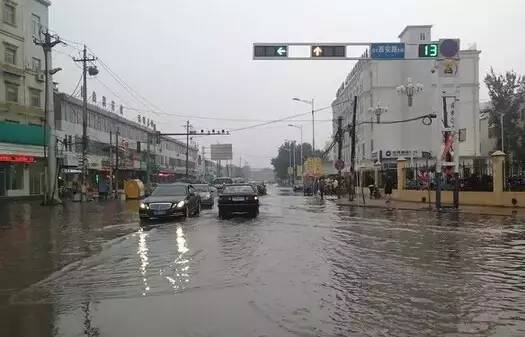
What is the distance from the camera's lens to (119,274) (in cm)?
1077

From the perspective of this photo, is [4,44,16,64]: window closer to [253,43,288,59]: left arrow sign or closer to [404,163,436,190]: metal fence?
[253,43,288,59]: left arrow sign

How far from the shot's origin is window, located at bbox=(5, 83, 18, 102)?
151 feet

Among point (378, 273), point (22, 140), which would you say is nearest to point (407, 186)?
point (22, 140)

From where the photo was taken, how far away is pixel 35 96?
49875 millimetres

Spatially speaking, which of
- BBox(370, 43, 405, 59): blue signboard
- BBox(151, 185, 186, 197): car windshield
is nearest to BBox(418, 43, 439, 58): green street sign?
BBox(370, 43, 405, 59): blue signboard

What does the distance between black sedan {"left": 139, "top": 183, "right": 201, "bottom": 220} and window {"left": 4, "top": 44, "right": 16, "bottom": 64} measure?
2747 cm

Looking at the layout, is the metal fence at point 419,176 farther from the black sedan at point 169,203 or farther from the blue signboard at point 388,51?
the black sedan at point 169,203

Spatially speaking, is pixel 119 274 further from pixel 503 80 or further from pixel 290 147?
pixel 290 147

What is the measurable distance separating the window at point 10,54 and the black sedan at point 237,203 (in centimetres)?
2891

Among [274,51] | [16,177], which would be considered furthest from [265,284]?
[16,177]

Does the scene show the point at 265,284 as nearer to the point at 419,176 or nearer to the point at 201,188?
the point at 201,188

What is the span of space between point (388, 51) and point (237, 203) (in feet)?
30.6

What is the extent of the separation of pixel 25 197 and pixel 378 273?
141 ft

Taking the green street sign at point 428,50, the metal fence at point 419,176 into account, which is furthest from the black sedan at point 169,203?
the metal fence at point 419,176
